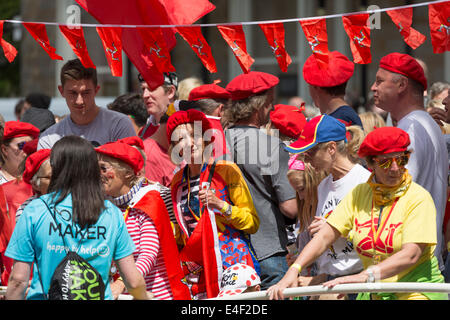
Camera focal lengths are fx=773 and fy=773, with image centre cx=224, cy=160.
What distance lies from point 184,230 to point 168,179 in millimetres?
1062

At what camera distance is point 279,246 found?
16.8 ft

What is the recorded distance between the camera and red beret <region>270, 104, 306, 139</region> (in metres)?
5.73

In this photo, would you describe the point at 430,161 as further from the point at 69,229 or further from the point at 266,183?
the point at 69,229

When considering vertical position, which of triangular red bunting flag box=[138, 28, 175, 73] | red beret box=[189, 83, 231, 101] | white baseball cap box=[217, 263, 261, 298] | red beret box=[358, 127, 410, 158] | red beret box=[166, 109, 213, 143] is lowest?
white baseball cap box=[217, 263, 261, 298]

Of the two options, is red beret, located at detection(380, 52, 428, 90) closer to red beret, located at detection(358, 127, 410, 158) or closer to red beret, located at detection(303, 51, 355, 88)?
red beret, located at detection(303, 51, 355, 88)

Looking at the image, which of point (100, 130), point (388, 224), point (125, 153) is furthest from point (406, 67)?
point (100, 130)

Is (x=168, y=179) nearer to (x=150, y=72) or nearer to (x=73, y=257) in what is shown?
(x=150, y=72)

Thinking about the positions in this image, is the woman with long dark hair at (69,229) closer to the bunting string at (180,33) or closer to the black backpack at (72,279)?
the black backpack at (72,279)

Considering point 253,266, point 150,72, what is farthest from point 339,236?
point 150,72

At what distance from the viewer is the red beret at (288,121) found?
5.73 meters

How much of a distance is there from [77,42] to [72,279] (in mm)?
2354

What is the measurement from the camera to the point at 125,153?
4770mm

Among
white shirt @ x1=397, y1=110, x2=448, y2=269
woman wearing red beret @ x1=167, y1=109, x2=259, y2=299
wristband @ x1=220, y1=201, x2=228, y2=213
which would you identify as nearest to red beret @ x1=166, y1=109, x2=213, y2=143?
woman wearing red beret @ x1=167, y1=109, x2=259, y2=299

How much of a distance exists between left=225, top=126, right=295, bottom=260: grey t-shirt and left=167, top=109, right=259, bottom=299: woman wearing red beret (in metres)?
0.22
